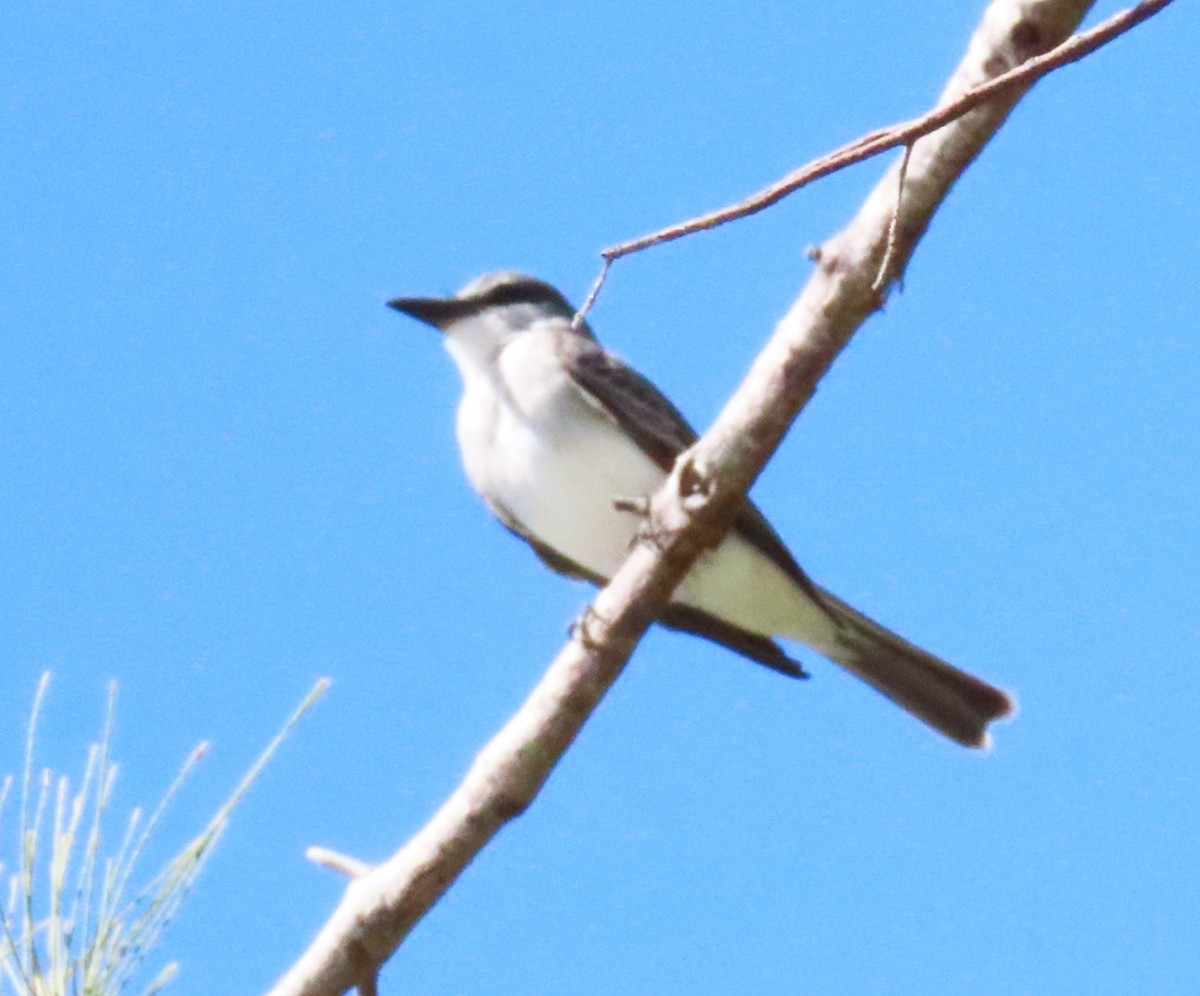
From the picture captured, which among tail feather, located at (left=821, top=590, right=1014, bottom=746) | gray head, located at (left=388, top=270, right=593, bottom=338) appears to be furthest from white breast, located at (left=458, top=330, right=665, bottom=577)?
tail feather, located at (left=821, top=590, right=1014, bottom=746)

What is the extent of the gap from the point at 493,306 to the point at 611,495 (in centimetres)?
120

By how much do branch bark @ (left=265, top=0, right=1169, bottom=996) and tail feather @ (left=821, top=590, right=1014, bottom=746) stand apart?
2344mm

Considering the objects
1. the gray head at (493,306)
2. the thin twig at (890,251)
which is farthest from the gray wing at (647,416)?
the thin twig at (890,251)

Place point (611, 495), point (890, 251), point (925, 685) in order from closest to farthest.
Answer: point (890, 251) < point (611, 495) < point (925, 685)

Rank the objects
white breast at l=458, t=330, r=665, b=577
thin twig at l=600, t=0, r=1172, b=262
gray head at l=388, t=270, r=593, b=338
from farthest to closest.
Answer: gray head at l=388, t=270, r=593, b=338
white breast at l=458, t=330, r=665, b=577
thin twig at l=600, t=0, r=1172, b=262

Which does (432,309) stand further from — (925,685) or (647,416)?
(925,685)

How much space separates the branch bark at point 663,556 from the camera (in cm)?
320

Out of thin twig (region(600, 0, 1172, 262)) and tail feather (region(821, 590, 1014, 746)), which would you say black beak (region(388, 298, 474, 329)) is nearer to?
tail feather (region(821, 590, 1014, 746))

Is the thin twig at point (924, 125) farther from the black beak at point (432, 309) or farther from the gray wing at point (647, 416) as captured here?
the black beak at point (432, 309)

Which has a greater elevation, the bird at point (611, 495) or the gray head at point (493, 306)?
the gray head at point (493, 306)

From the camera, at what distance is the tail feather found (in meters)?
6.04

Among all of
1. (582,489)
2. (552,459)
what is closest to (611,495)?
(582,489)

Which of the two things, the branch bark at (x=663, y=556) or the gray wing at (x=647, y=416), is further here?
the gray wing at (x=647, y=416)

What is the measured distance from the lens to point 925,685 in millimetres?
6070
